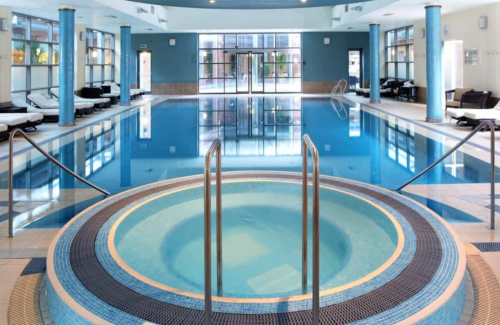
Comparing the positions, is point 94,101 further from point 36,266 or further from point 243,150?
point 36,266

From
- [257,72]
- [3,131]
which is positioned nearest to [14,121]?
[3,131]

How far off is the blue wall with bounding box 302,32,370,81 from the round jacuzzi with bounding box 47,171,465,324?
20.8 metres

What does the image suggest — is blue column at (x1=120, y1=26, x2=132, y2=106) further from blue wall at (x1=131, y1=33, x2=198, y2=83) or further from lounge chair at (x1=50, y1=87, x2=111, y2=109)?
blue wall at (x1=131, y1=33, x2=198, y2=83)

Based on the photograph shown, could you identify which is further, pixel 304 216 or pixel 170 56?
pixel 170 56

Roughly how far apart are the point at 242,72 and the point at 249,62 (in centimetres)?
71

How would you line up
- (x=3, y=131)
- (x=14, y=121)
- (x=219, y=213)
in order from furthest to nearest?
(x=14, y=121) → (x=3, y=131) → (x=219, y=213)

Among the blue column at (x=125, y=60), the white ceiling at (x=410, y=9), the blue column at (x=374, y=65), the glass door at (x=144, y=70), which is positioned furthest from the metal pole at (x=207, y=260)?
the glass door at (x=144, y=70)

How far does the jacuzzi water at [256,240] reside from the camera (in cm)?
402

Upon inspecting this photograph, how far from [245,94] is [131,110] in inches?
421

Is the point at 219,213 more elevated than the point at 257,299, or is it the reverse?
the point at 219,213

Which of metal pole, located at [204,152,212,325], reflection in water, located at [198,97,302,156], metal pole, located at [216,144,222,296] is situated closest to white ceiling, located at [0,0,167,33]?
reflection in water, located at [198,97,302,156]

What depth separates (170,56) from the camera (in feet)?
86.6

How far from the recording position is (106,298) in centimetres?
311

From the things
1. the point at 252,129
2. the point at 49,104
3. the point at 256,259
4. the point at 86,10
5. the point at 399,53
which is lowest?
the point at 256,259
